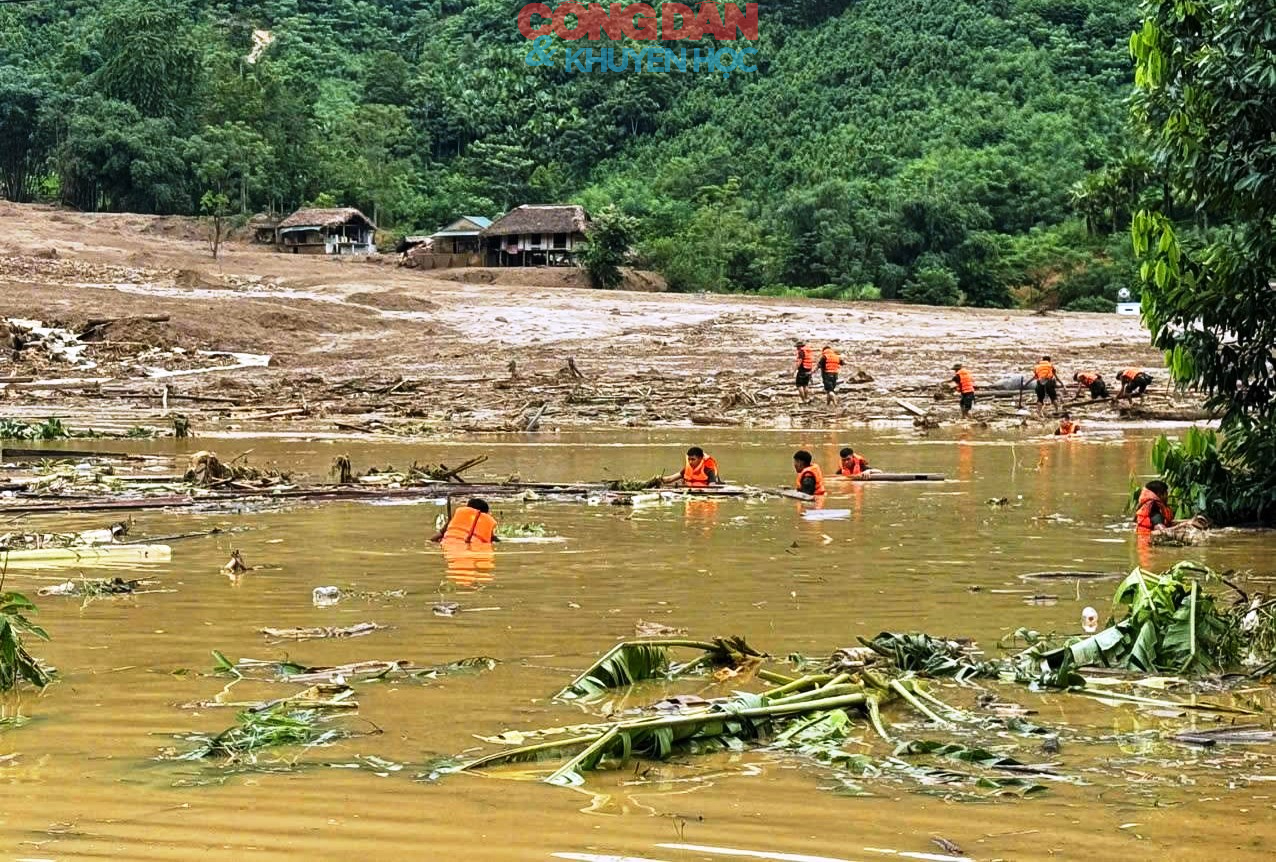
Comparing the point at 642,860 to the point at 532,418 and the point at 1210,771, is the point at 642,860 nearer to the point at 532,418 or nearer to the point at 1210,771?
the point at 1210,771

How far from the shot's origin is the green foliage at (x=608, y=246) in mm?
59688

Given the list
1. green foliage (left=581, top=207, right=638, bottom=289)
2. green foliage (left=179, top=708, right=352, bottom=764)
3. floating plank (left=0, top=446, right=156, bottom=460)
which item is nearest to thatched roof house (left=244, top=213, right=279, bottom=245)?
green foliage (left=581, top=207, right=638, bottom=289)

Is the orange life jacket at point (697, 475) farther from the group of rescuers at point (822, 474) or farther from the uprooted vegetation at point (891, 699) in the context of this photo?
the uprooted vegetation at point (891, 699)

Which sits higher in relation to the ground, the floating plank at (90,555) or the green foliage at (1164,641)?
the green foliage at (1164,641)

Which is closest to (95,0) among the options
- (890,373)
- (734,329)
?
(734,329)

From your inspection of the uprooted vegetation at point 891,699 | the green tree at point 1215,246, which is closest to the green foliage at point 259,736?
the uprooted vegetation at point 891,699

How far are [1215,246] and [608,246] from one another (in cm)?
4751

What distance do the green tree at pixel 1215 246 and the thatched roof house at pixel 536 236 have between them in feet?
178

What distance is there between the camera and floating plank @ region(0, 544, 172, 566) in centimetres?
1142

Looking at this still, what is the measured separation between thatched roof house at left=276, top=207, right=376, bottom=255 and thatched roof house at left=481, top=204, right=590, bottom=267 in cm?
606

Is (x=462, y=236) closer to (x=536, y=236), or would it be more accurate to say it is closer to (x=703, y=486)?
(x=536, y=236)

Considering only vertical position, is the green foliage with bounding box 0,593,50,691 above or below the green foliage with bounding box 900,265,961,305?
below

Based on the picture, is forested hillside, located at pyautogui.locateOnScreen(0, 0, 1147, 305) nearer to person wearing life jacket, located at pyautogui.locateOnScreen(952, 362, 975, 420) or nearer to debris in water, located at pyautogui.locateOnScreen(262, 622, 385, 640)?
person wearing life jacket, located at pyautogui.locateOnScreen(952, 362, 975, 420)

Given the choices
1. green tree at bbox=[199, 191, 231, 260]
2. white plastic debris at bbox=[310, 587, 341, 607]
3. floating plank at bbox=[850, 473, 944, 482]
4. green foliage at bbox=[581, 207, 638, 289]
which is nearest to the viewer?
white plastic debris at bbox=[310, 587, 341, 607]
